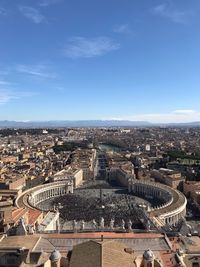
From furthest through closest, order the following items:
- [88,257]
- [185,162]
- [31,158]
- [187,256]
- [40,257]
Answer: [31,158] → [185,162] → [187,256] → [40,257] → [88,257]

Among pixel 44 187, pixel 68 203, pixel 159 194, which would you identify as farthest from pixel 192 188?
pixel 44 187

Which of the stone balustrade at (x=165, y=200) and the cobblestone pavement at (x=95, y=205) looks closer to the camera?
the stone balustrade at (x=165, y=200)

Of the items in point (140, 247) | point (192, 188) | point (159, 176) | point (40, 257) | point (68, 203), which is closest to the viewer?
point (40, 257)

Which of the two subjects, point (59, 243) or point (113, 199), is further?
point (113, 199)

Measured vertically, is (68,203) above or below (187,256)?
below

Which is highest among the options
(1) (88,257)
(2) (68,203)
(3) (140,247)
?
(1) (88,257)

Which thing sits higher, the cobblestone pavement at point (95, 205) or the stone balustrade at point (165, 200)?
the stone balustrade at point (165, 200)

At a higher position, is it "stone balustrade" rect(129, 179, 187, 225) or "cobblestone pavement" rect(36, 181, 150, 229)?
"stone balustrade" rect(129, 179, 187, 225)

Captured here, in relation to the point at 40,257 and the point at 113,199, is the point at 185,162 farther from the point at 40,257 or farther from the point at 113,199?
the point at 40,257

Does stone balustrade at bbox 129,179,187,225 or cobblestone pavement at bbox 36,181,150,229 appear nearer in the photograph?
stone balustrade at bbox 129,179,187,225

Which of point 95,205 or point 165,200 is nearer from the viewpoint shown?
point 95,205
